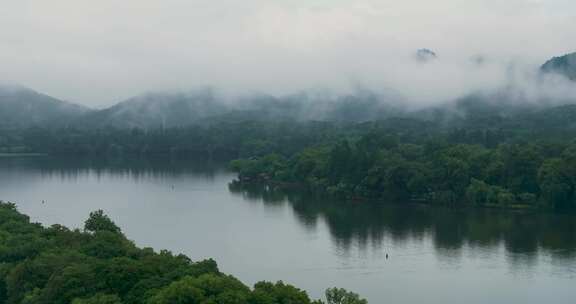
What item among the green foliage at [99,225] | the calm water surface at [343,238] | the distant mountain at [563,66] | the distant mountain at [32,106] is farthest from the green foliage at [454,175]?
the distant mountain at [32,106]

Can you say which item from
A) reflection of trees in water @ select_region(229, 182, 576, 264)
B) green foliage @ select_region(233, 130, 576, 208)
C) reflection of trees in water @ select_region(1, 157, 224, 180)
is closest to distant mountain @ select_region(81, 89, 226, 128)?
reflection of trees in water @ select_region(1, 157, 224, 180)

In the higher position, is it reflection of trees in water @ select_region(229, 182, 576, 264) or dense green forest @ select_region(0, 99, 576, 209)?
dense green forest @ select_region(0, 99, 576, 209)

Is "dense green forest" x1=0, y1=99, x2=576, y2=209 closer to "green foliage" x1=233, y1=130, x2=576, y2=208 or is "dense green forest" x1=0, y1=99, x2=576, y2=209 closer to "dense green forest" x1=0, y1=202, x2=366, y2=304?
"green foliage" x1=233, y1=130, x2=576, y2=208

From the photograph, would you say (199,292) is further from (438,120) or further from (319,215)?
(438,120)

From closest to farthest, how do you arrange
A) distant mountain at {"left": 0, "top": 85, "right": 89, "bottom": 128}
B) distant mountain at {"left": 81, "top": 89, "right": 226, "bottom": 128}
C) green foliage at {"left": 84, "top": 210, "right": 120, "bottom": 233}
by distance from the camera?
green foliage at {"left": 84, "top": 210, "right": 120, "bottom": 233}, distant mountain at {"left": 81, "top": 89, "right": 226, "bottom": 128}, distant mountain at {"left": 0, "top": 85, "right": 89, "bottom": 128}

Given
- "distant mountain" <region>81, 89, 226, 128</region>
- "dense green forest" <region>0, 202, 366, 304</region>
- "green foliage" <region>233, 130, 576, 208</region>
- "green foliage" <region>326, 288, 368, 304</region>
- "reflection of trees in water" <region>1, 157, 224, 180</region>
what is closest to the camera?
"dense green forest" <region>0, 202, 366, 304</region>

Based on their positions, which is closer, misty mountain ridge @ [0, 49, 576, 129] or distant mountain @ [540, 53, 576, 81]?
misty mountain ridge @ [0, 49, 576, 129]

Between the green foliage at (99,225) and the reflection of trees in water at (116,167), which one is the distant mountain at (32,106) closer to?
the reflection of trees in water at (116,167)

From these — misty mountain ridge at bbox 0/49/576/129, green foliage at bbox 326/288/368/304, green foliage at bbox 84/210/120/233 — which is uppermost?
misty mountain ridge at bbox 0/49/576/129
